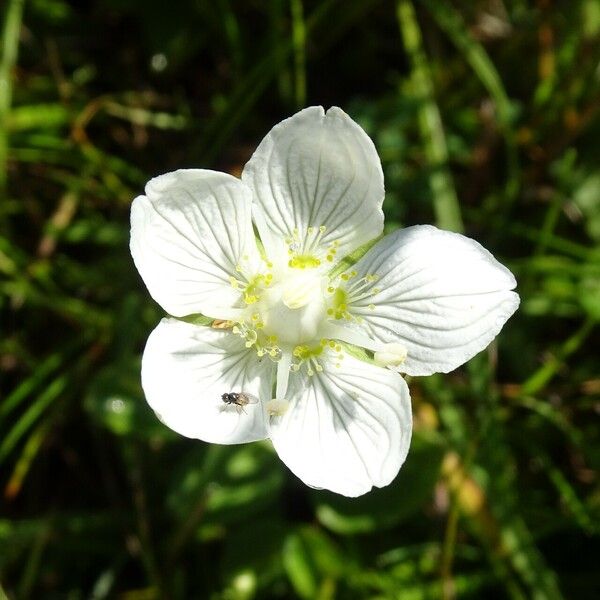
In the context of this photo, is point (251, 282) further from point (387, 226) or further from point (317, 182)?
point (387, 226)

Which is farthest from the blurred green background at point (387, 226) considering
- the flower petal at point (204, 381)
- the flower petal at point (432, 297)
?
the flower petal at point (432, 297)

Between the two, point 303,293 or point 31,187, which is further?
point 31,187

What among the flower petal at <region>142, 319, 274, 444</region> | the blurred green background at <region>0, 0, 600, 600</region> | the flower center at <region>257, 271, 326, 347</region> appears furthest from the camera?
the blurred green background at <region>0, 0, 600, 600</region>

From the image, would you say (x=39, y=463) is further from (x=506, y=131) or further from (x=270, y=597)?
(x=506, y=131)

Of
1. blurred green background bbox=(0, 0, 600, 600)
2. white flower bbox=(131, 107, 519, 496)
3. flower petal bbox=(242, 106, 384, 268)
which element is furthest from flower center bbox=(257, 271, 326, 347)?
blurred green background bbox=(0, 0, 600, 600)

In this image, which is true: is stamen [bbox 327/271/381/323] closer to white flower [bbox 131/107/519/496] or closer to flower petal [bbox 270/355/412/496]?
white flower [bbox 131/107/519/496]

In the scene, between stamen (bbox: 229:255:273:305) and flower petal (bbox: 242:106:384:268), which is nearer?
flower petal (bbox: 242:106:384:268)

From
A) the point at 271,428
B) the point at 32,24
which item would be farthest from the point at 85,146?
the point at 271,428

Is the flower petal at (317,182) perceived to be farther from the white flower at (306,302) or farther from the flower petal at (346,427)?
the flower petal at (346,427)
